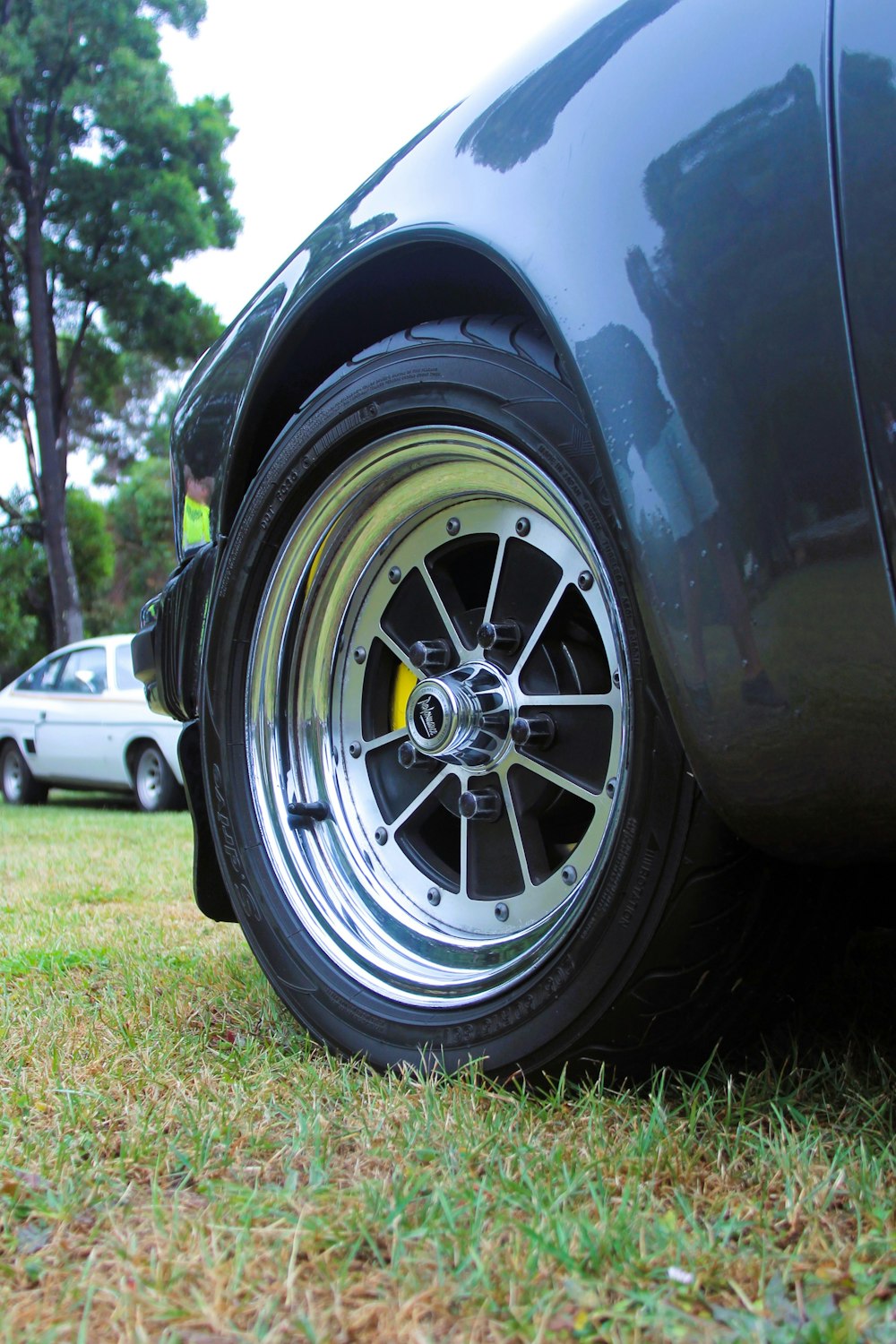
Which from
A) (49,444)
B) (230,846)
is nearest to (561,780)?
(230,846)

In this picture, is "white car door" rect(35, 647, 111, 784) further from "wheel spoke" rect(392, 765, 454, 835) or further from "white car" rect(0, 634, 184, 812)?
"wheel spoke" rect(392, 765, 454, 835)

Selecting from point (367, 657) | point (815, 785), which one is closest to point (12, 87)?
point (367, 657)

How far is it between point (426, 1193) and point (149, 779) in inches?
291

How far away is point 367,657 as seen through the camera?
79.1 inches

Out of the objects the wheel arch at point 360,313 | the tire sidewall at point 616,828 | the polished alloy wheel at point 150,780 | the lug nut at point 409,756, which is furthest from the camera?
the polished alloy wheel at point 150,780

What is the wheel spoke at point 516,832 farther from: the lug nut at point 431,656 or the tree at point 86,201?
the tree at point 86,201

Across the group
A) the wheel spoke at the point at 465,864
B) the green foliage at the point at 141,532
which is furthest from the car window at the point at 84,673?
the green foliage at the point at 141,532

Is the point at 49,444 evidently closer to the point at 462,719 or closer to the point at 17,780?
the point at 17,780

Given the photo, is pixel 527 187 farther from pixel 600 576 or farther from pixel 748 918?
pixel 748 918

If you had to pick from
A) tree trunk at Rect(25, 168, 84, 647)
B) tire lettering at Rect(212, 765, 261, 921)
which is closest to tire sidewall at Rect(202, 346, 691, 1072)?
tire lettering at Rect(212, 765, 261, 921)

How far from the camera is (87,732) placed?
344 inches

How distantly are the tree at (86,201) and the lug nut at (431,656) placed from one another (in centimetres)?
1449

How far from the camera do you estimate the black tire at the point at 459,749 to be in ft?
4.56

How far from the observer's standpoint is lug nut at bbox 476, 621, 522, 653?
1.78 metres
